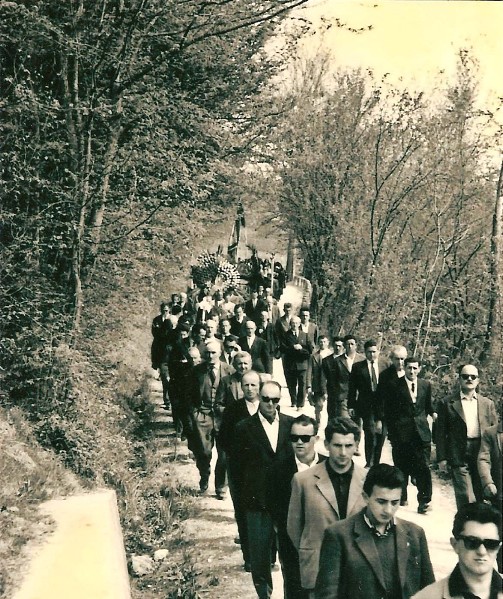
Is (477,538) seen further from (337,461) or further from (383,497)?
(337,461)

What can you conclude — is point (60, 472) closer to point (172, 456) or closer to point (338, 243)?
point (172, 456)

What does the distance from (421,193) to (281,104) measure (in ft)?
12.6

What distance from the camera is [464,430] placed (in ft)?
21.1

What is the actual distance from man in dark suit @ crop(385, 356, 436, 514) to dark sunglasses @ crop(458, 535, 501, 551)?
442 centimetres

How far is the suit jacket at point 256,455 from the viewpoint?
544 cm

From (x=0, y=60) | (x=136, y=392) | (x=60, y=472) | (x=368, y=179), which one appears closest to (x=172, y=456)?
(x=60, y=472)

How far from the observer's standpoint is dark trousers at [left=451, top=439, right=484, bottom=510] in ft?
21.0

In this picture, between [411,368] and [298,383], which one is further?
[298,383]

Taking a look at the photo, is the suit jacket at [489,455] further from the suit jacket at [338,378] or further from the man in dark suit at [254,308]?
the man in dark suit at [254,308]

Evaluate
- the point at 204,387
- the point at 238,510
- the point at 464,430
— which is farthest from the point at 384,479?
the point at 204,387

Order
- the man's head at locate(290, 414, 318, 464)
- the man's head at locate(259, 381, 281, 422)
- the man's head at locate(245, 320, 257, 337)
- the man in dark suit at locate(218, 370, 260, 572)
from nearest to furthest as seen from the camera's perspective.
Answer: the man's head at locate(290, 414, 318, 464), the man's head at locate(259, 381, 281, 422), the man in dark suit at locate(218, 370, 260, 572), the man's head at locate(245, 320, 257, 337)

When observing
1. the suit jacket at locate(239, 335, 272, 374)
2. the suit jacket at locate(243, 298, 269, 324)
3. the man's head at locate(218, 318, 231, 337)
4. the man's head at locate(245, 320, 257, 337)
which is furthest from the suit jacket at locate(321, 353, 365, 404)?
the suit jacket at locate(243, 298, 269, 324)

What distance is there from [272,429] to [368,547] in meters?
2.16

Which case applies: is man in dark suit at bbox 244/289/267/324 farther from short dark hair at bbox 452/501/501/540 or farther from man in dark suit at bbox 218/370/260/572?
short dark hair at bbox 452/501/501/540
